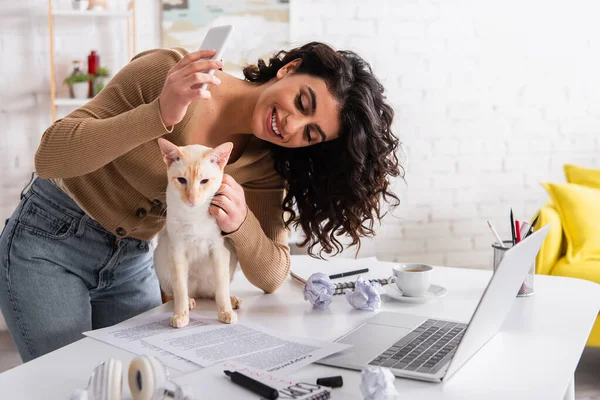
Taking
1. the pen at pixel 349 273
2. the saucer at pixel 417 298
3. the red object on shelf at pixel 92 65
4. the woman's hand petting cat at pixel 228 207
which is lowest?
the pen at pixel 349 273

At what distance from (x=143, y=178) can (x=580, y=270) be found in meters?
1.91

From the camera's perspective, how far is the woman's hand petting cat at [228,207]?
1107 millimetres

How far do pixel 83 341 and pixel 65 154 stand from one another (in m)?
0.32

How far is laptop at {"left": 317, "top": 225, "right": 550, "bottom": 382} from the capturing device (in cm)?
90

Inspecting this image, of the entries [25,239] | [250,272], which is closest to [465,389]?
[250,272]

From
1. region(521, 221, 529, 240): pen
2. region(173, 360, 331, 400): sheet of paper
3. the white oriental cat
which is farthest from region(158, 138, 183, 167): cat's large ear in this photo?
region(521, 221, 529, 240): pen

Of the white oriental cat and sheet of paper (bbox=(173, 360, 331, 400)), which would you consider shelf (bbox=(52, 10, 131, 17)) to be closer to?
the white oriental cat

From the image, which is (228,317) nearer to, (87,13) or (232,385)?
(232,385)

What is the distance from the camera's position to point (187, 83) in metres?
1.00

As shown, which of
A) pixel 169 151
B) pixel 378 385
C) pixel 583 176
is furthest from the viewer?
pixel 583 176

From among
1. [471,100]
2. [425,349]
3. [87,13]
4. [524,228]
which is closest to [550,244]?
[471,100]

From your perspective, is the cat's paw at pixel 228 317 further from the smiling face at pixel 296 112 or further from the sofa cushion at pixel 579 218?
the sofa cushion at pixel 579 218

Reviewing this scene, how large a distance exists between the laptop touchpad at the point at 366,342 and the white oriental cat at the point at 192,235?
0.23 meters

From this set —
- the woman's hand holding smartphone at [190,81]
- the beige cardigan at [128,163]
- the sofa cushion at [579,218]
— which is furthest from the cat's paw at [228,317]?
the sofa cushion at [579,218]
